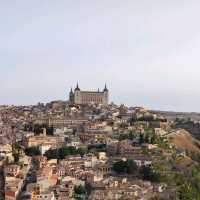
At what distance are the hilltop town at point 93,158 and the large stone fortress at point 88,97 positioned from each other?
14236 millimetres

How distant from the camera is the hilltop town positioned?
39.3 metres

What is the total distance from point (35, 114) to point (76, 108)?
23.8ft

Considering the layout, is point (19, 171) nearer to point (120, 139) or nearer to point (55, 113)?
point (120, 139)

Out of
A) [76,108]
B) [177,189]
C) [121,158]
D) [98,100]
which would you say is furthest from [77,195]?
[98,100]

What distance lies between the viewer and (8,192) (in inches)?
1508

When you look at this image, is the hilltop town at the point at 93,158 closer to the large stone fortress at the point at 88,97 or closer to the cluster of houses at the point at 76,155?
the cluster of houses at the point at 76,155

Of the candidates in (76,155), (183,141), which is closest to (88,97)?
(183,141)

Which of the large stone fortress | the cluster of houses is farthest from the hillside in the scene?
the large stone fortress

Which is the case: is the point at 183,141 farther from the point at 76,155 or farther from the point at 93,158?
the point at 93,158

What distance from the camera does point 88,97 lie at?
309 feet

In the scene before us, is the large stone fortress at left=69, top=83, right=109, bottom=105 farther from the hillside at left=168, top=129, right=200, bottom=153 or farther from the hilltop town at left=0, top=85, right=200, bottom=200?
the hillside at left=168, top=129, right=200, bottom=153

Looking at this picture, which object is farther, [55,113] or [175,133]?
[55,113]

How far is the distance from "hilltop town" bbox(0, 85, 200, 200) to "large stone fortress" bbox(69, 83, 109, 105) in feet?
46.7

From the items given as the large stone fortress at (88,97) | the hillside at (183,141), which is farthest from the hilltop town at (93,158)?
the large stone fortress at (88,97)
